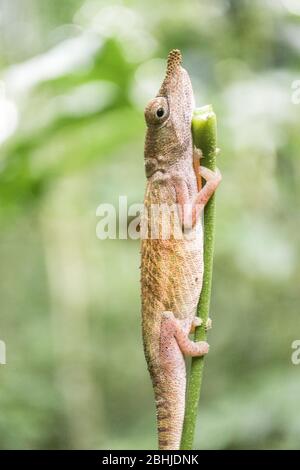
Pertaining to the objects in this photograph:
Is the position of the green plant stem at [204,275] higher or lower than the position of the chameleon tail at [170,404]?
higher

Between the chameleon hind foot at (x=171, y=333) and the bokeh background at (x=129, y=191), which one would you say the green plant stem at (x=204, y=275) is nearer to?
the chameleon hind foot at (x=171, y=333)

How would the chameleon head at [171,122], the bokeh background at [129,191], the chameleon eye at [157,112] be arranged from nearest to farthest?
the chameleon eye at [157,112] → the chameleon head at [171,122] → the bokeh background at [129,191]

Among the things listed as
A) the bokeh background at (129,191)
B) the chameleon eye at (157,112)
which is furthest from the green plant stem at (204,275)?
the bokeh background at (129,191)

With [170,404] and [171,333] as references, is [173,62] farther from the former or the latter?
[170,404]

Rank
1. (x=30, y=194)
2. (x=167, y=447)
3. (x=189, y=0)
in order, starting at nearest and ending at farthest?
(x=167, y=447), (x=30, y=194), (x=189, y=0)

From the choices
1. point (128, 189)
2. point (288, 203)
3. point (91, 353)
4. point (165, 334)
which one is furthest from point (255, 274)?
point (91, 353)

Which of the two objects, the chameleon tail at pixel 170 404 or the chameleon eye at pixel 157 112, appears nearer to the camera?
the chameleon eye at pixel 157 112
